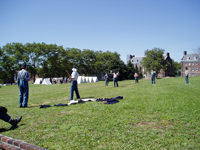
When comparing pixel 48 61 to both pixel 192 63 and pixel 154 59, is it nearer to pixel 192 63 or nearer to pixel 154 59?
pixel 154 59

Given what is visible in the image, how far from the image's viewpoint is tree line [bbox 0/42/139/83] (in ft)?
204

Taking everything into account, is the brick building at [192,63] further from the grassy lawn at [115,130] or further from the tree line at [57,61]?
the grassy lawn at [115,130]

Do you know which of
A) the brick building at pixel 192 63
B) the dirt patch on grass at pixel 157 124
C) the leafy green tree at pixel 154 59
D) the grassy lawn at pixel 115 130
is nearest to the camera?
the grassy lawn at pixel 115 130

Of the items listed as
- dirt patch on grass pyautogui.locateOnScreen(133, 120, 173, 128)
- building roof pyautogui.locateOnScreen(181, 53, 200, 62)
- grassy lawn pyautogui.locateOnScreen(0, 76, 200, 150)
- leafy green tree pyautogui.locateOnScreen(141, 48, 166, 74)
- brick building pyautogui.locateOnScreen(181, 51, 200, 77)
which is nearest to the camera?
grassy lawn pyautogui.locateOnScreen(0, 76, 200, 150)

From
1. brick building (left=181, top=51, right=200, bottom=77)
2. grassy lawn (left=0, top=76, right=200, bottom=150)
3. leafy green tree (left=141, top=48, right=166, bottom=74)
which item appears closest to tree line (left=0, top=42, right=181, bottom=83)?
leafy green tree (left=141, top=48, right=166, bottom=74)

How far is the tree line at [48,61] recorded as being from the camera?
62.1 m

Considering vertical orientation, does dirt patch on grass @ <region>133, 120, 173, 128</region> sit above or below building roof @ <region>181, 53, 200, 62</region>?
below

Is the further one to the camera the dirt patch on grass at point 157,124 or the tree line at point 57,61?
the tree line at point 57,61

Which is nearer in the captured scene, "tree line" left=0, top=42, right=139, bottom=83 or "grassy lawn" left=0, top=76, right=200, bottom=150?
"grassy lawn" left=0, top=76, right=200, bottom=150

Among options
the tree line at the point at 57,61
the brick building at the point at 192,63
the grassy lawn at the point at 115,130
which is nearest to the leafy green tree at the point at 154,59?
the tree line at the point at 57,61

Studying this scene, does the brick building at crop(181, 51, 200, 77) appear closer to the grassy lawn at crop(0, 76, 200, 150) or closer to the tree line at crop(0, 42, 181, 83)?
the tree line at crop(0, 42, 181, 83)

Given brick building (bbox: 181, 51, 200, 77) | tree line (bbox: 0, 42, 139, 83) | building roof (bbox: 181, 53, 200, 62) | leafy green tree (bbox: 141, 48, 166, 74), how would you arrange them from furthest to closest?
building roof (bbox: 181, 53, 200, 62) → brick building (bbox: 181, 51, 200, 77) → leafy green tree (bbox: 141, 48, 166, 74) → tree line (bbox: 0, 42, 139, 83)

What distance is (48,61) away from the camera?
71.4 m

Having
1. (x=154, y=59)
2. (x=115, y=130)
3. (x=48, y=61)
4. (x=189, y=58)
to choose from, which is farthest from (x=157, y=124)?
(x=189, y=58)
